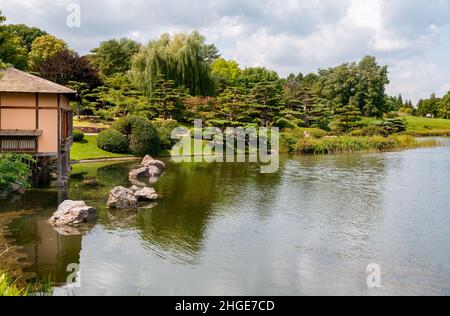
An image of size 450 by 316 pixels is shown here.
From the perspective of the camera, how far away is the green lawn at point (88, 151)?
106 ft

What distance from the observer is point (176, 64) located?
48188 mm

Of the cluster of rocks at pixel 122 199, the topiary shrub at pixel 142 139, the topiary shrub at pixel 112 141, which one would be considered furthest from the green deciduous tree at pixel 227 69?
the cluster of rocks at pixel 122 199

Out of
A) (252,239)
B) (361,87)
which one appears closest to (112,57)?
(361,87)

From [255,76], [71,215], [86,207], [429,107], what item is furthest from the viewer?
[429,107]

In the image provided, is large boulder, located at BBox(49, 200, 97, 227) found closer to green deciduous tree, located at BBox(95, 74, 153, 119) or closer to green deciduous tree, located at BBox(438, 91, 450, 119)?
green deciduous tree, located at BBox(95, 74, 153, 119)

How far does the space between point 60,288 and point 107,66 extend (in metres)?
51.7

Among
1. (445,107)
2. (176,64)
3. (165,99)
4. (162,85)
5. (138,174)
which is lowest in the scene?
(138,174)

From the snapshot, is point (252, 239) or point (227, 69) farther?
point (227, 69)

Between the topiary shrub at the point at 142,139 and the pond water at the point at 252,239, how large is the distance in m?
10.8

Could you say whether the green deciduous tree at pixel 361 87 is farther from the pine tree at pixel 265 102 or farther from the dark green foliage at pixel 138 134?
the dark green foliage at pixel 138 134

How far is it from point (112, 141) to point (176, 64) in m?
16.9

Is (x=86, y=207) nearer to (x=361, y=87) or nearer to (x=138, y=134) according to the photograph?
(x=138, y=134)
